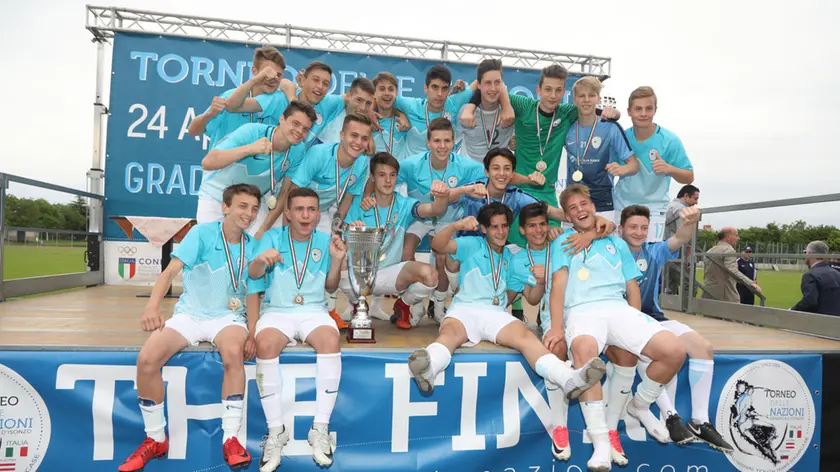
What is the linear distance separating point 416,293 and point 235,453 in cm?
161

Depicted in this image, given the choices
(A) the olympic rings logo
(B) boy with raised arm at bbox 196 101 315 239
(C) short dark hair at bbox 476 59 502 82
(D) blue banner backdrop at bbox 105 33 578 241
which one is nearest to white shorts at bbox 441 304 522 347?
(B) boy with raised arm at bbox 196 101 315 239

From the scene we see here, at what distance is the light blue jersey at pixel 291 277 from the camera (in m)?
2.91

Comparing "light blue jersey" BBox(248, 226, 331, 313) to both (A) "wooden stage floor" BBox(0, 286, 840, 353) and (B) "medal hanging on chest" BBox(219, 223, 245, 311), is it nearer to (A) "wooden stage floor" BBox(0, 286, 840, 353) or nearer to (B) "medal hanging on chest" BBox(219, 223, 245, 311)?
(B) "medal hanging on chest" BBox(219, 223, 245, 311)

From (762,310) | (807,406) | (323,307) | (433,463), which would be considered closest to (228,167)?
(323,307)

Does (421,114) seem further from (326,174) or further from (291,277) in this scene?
(291,277)

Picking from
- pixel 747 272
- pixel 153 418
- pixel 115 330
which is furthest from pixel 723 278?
pixel 115 330

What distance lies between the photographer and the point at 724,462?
10.2 ft

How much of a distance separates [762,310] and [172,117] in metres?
6.67

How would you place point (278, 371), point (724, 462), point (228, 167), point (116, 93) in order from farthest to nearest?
point (116, 93) → point (228, 167) → point (724, 462) → point (278, 371)

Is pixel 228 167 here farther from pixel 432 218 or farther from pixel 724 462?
pixel 724 462

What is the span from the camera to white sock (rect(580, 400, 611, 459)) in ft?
8.56

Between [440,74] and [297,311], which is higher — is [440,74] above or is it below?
above

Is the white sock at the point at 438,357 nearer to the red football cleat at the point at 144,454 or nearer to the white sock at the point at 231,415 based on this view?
the white sock at the point at 231,415

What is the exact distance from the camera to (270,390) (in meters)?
2.61
